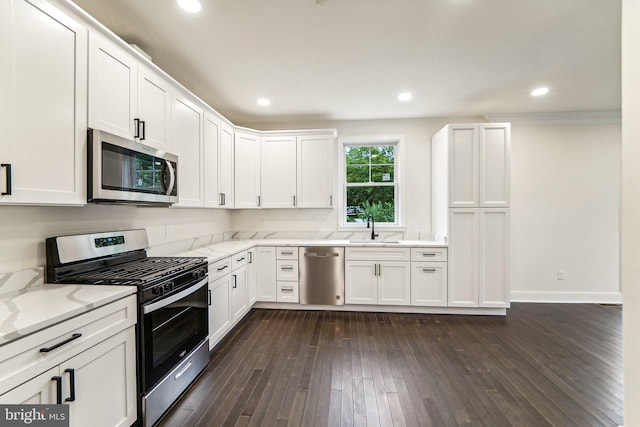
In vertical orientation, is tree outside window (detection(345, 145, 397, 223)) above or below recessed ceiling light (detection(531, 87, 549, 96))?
below

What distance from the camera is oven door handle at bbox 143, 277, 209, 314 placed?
5.16 feet

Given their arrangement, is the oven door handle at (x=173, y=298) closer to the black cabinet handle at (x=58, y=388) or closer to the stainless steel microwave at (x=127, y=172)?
the black cabinet handle at (x=58, y=388)

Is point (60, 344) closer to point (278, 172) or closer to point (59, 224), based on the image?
point (59, 224)

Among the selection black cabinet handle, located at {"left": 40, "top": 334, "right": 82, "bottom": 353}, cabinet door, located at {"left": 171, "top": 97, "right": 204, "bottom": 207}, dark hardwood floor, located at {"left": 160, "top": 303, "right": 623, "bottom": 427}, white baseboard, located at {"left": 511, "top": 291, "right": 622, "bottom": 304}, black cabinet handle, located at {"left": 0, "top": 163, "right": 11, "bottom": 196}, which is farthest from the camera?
white baseboard, located at {"left": 511, "top": 291, "right": 622, "bottom": 304}

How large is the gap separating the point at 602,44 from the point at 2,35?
13.3ft

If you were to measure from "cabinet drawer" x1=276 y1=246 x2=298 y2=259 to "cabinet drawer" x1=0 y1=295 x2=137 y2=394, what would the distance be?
7.30 ft

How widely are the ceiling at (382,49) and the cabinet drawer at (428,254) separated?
6.38ft

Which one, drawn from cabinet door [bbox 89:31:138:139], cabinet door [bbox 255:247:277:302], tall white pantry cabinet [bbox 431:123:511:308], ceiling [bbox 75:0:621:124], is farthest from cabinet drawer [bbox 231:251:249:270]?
tall white pantry cabinet [bbox 431:123:511:308]

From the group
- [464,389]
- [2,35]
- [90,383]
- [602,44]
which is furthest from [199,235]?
[602,44]

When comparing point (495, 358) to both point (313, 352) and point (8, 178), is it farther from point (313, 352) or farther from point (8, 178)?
Result: point (8, 178)

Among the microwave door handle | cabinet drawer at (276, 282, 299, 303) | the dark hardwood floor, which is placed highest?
the microwave door handle

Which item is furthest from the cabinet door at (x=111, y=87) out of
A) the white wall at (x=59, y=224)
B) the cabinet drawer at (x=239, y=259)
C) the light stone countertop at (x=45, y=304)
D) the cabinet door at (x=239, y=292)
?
the cabinet door at (x=239, y=292)

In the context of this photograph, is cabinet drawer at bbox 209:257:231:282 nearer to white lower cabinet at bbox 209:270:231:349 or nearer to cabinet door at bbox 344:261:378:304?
white lower cabinet at bbox 209:270:231:349

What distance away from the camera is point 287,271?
3.67 meters
